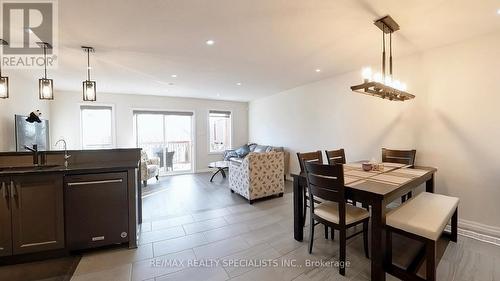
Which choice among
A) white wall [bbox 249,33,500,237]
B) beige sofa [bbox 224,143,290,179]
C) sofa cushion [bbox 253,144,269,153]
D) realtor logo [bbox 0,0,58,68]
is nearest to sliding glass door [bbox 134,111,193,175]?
beige sofa [bbox 224,143,290,179]

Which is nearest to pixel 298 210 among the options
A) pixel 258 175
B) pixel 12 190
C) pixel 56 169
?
pixel 258 175

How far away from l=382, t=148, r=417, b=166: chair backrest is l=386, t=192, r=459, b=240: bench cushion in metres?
0.91

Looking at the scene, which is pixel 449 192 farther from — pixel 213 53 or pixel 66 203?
pixel 66 203

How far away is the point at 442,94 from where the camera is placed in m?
3.00

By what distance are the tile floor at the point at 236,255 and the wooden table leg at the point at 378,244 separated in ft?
0.47

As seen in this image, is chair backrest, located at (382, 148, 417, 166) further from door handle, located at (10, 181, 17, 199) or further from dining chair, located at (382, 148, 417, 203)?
door handle, located at (10, 181, 17, 199)

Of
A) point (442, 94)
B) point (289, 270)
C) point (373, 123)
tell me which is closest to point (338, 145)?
point (373, 123)

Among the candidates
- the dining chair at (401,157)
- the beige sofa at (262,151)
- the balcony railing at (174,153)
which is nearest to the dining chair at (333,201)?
the dining chair at (401,157)

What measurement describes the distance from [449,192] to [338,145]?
6.19ft

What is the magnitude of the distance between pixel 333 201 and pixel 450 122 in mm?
2318

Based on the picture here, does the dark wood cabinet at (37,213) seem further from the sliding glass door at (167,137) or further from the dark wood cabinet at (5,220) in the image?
the sliding glass door at (167,137)

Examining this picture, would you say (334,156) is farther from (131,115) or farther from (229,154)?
(131,115)

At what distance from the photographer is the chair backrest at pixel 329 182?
6.43 ft

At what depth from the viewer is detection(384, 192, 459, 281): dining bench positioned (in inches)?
65.8
